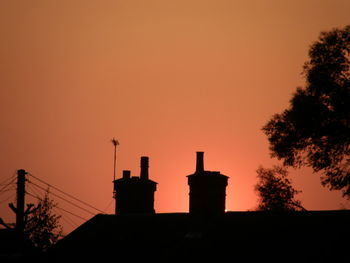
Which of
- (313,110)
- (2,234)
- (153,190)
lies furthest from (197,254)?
(2,234)

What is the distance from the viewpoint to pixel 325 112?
4153 cm

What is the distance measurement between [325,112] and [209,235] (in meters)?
15.2

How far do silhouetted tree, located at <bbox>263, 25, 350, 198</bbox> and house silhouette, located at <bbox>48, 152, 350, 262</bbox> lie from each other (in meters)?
8.56

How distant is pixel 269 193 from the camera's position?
46.5 meters

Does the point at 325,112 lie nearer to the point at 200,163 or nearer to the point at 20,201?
the point at 200,163

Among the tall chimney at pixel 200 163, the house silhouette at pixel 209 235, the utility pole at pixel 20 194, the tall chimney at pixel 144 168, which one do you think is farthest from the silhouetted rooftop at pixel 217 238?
the utility pole at pixel 20 194

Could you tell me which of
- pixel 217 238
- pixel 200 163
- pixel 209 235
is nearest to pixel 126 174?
pixel 200 163

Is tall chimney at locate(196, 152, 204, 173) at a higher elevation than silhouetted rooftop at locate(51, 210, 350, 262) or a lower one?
higher

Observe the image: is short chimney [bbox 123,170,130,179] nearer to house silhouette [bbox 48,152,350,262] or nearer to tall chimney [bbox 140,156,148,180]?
tall chimney [bbox 140,156,148,180]

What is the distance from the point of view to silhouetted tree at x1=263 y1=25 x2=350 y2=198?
135ft

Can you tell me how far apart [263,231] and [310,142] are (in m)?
15.0

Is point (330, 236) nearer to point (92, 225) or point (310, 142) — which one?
point (92, 225)

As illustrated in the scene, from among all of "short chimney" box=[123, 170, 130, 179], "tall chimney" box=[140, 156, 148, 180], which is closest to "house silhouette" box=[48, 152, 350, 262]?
"short chimney" box=[123, 170, 130, 179]

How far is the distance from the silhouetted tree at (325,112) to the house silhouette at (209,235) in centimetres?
856
